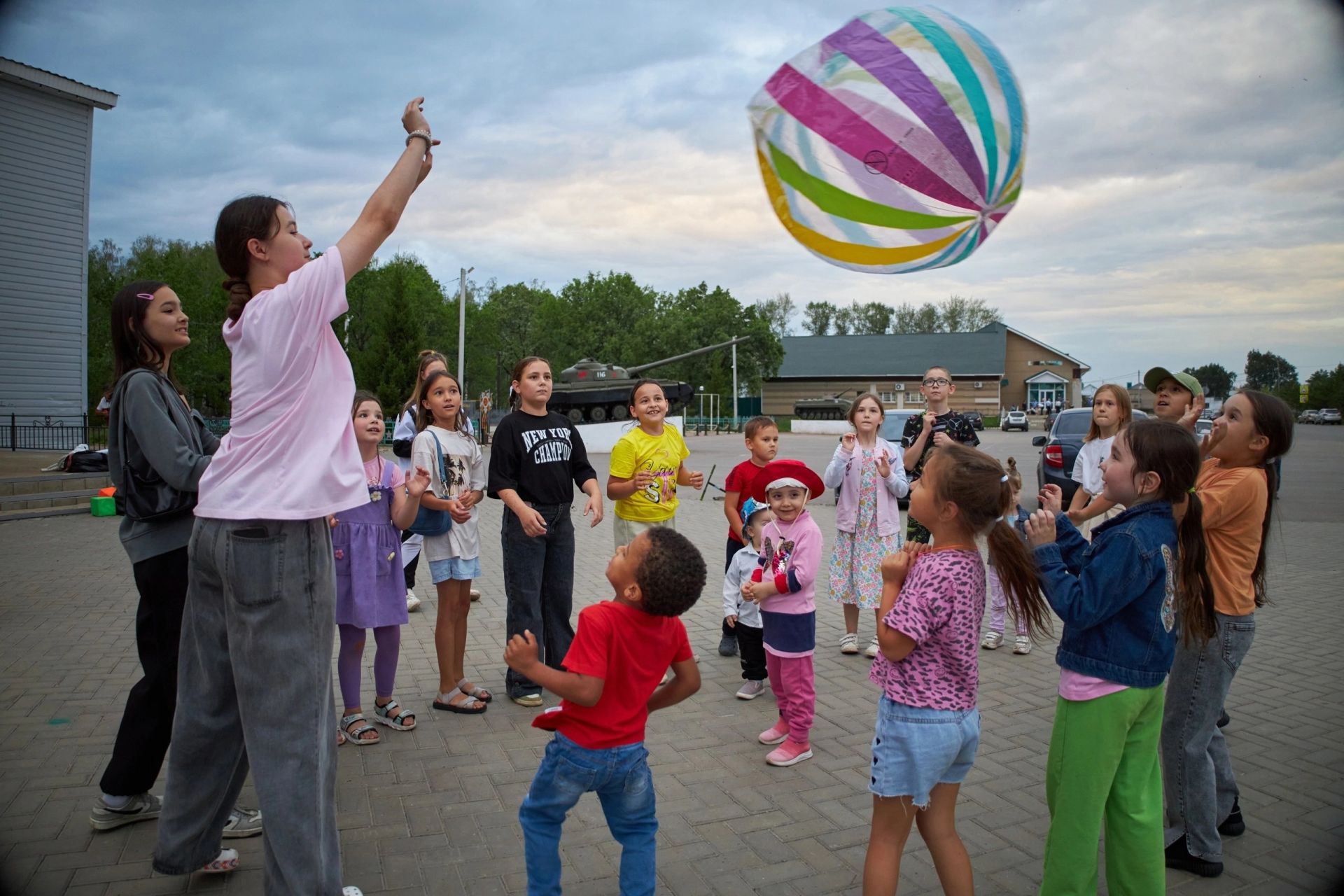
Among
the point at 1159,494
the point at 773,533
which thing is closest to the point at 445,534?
the point at 773,533

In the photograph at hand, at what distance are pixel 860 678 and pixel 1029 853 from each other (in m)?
2.14

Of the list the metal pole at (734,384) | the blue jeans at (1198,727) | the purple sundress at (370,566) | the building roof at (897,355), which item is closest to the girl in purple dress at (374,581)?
the purple sundress at (370,566)

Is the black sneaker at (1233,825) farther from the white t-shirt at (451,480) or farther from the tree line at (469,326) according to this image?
the tree line at (469,326)

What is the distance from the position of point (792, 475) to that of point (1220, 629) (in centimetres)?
212

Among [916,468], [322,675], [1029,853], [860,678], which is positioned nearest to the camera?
[322,675]

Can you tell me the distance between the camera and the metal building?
724 inches

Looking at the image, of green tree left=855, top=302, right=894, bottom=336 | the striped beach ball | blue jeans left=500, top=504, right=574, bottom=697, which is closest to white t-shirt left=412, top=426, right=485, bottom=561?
blue jeans left=500, top=504, right=574, bottom=697

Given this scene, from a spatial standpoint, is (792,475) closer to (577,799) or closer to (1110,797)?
(1110,797)

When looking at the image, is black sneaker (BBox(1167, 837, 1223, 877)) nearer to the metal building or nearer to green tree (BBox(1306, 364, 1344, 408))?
the metal building

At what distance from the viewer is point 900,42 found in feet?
9.30

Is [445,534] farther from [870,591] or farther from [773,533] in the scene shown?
[870,591]

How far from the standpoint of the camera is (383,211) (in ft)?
7.43

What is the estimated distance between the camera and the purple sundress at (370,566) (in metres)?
4.12

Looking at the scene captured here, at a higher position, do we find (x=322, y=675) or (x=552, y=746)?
(x=322, y=675)
